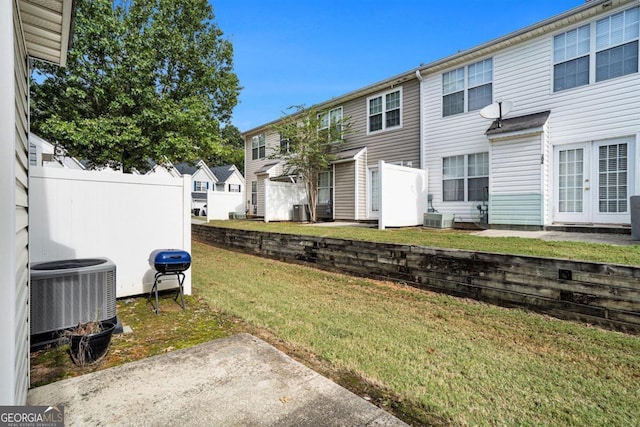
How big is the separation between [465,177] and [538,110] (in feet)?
8.62

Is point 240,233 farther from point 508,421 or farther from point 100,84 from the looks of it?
point 508,421

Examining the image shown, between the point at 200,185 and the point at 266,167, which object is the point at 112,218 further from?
the point at 200,185

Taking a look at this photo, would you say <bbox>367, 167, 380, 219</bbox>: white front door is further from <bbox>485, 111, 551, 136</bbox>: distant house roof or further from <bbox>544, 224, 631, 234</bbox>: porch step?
<bbox>544, 224, 631, 234</bbox>: porch step

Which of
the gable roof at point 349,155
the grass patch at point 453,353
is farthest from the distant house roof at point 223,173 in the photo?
the grass patch at point 453,353

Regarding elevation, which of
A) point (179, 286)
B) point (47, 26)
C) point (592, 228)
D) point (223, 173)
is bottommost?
point (179, 286)

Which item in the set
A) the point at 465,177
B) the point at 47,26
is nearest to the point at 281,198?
the point at 465,177

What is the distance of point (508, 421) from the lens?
2.06 meters

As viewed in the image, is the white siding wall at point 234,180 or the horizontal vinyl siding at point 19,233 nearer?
the horizontal vinyl siding at point 19,233

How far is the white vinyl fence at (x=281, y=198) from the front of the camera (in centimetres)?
1460

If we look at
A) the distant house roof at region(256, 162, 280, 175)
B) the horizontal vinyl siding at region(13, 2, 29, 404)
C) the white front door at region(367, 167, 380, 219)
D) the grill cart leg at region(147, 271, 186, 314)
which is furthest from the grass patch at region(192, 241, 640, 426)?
the distant house roof at region(256, 162, 280, 175)

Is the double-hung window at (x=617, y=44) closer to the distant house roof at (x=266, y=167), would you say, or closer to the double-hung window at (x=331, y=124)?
the double-hung window at (x=331, y=124)

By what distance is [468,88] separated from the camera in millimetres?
10422

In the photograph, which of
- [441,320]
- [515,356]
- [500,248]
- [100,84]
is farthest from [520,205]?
[100,84]

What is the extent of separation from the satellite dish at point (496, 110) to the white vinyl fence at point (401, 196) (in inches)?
103
